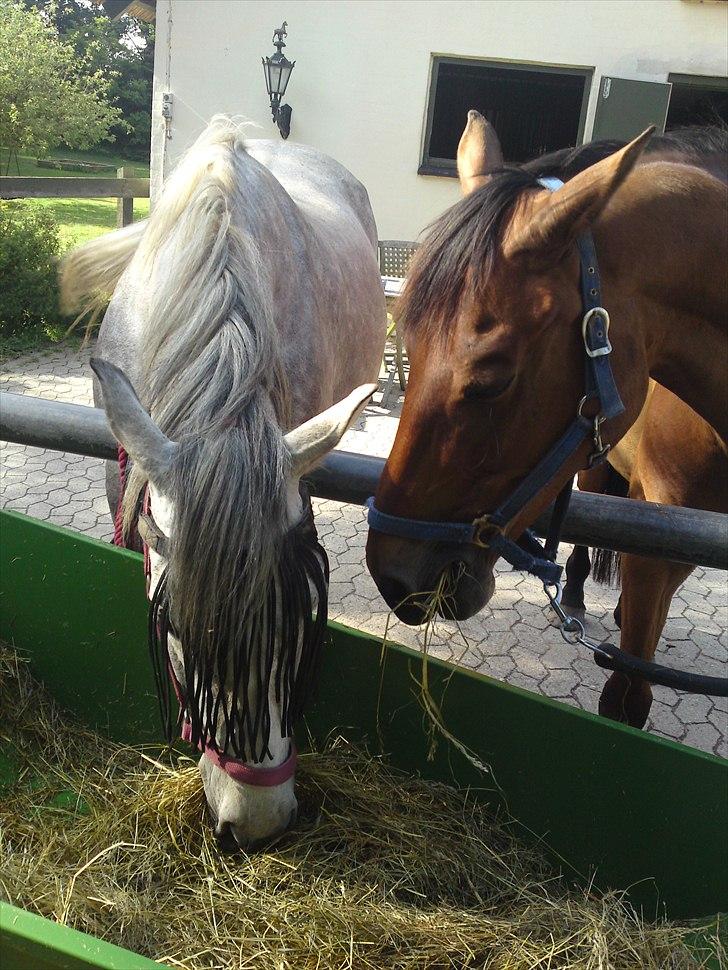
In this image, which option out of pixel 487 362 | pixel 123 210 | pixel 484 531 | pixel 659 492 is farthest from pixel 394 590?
pixel 123 210

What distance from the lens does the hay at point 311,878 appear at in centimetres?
163

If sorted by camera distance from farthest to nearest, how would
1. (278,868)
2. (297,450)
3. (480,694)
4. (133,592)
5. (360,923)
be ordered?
A: (133,592), (480,694), (278,868), (360,923), (297,450)

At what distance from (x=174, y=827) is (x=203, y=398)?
109 cm

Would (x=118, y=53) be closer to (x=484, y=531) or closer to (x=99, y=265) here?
(x=99, y=265)

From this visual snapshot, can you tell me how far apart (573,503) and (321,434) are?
1.66 feet

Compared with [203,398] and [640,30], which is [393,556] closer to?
[203,398]

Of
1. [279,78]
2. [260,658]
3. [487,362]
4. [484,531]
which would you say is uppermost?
[279,78]

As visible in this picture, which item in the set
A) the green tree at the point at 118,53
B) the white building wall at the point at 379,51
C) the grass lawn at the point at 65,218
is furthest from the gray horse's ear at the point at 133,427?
the green tree at the point at 118,53

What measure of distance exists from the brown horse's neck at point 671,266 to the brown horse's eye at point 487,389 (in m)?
0.26

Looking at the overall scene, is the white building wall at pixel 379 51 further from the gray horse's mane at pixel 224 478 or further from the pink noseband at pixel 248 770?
the pink noseband at pixel 248 770

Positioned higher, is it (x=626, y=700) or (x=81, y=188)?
(x=81, y=188)

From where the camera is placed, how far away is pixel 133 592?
2119 millimetres

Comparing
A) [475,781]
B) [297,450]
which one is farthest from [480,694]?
[297,450]

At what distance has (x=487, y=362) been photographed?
142 cm
